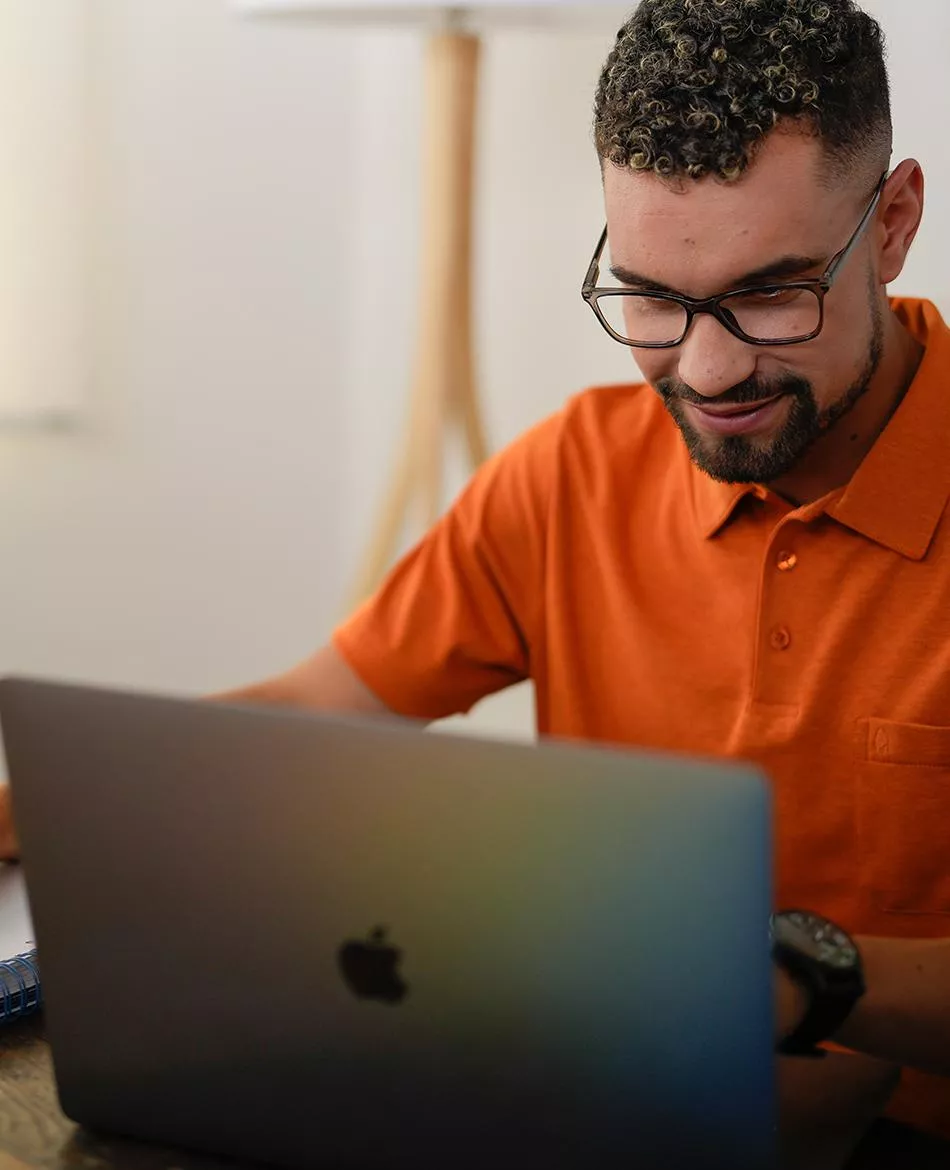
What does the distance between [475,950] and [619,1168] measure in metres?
0.12

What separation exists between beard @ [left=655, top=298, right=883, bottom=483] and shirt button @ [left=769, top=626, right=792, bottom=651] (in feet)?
0.40

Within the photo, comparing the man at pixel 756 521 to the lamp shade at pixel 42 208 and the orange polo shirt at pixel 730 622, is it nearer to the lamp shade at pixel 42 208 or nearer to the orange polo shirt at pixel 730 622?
the orange polo shirt at pixel 730 622

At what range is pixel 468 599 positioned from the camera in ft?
4.57

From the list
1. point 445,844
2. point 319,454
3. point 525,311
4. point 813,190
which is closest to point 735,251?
point 813,190

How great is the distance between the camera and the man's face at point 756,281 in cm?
105

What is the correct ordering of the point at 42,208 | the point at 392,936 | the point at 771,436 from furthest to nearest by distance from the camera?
1. the point at 42,208
2. the point at 771,436
3. the point at 392,936

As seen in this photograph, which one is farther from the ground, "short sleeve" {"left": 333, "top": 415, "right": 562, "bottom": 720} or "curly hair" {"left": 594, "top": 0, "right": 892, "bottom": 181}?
"curly hair" {"left": 594, "top": 0, "right": 892, "bottom": 181}

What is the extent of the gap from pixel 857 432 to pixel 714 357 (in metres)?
0.18

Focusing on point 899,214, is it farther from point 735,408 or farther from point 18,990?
point 18,990

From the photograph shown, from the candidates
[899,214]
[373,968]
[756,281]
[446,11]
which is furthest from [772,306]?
[446,11]

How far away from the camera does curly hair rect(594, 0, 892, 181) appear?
104 cm

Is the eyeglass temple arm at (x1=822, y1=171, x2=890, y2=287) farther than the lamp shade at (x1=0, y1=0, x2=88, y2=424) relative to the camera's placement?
No

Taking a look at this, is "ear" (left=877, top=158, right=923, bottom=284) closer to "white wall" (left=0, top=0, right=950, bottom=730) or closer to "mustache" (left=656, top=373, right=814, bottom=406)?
"mustache" (left=656, top=373, right=814, bottom=406)

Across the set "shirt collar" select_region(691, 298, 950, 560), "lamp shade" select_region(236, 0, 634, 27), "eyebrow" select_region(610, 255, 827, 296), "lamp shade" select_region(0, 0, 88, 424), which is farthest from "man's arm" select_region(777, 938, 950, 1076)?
"lamp shade" select_region(0, 0, 88, 424)
